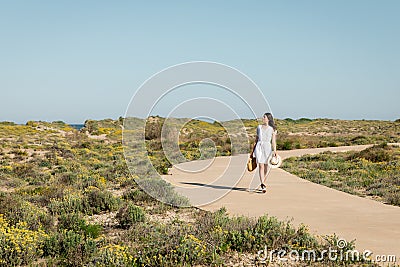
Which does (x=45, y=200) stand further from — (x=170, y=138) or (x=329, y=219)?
(x=170, y=138)

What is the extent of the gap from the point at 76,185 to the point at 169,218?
4769 mm

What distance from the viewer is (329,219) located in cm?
729

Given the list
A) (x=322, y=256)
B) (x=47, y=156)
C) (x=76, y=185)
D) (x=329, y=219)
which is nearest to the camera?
(x=322, y=256)

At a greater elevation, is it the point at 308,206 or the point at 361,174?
the point at 361,174

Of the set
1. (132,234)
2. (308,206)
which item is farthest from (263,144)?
(132,234)

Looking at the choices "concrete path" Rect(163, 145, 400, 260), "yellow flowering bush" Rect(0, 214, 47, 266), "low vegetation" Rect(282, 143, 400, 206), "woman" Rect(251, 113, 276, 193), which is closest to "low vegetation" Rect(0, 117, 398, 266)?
"yellow flowering bush" Rect(0, 214, 47, 266)

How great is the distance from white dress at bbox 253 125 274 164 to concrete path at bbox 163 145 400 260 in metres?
0.94

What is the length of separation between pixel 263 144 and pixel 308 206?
1.92 m

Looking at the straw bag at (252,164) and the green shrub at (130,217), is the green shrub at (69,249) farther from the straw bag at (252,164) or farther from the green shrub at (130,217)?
the straw bag at (252,164)

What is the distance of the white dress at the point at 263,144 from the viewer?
9.67 metres

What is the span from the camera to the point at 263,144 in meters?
9.72

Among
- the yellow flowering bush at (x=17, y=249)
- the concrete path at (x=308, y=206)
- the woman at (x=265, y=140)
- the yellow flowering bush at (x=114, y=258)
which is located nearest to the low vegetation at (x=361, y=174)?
the concrete path at (x=308, y=206)

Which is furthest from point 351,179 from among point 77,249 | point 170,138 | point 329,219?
point 170,138

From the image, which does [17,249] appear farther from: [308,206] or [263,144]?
[263,144]
